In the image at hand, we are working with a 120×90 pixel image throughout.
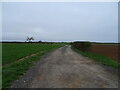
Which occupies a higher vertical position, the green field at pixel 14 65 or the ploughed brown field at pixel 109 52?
the green field at pixel 14 65

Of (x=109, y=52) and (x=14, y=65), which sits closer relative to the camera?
(x=14, y=65)

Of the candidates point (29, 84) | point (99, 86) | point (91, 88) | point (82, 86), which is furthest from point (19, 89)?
point (99, 86)

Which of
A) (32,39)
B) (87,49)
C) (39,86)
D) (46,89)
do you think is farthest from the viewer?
(32,39)

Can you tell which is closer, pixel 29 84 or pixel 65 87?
pixel 65 87

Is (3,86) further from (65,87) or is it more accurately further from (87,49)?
(87,49)

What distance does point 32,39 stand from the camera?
146 metres

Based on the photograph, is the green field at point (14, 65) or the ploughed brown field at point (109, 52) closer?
the green field at point (14, 65)

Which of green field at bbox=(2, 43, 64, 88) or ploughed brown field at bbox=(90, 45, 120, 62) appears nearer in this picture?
green field at bbox=(2, 43, 64, 88)

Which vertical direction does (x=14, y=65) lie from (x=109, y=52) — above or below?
above

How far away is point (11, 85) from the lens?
454cm

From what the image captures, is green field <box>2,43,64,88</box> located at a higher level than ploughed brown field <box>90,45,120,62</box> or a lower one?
higher

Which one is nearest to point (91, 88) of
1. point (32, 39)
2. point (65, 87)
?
point (65, 87)

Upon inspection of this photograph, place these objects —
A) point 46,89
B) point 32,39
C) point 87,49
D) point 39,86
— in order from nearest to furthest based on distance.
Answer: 1. point 46,89
2. point 39,86
3. point 87,49
4. point 32,39

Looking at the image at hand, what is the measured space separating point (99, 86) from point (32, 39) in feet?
481
